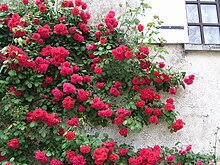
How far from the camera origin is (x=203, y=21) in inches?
179

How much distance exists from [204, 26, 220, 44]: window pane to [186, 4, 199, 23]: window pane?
0.58ft

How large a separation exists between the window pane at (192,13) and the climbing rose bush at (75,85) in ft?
1.82

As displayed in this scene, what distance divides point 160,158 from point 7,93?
1736 mm

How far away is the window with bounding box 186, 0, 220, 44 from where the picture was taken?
4453 mm

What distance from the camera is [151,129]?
3.97 meters

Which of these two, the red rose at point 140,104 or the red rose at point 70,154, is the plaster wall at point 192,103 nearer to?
the red rose at point 140,104

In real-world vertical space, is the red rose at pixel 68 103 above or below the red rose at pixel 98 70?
below

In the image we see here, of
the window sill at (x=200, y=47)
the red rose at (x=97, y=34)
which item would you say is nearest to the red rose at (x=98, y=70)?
the red rose at (x=97, y=34)

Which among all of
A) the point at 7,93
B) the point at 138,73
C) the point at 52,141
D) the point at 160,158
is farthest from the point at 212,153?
the point at 7,93

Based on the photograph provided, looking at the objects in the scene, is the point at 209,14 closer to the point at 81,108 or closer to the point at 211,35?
the point at 211,35

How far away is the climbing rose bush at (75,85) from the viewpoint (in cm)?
356

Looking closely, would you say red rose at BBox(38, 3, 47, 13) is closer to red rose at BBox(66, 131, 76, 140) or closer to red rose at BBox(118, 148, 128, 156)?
red rose at BBox(66, 131, 76, 140)

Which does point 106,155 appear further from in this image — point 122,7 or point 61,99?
point 122,7

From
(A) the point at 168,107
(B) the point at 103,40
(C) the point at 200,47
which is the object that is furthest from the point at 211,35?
(B) the point at 103,40
